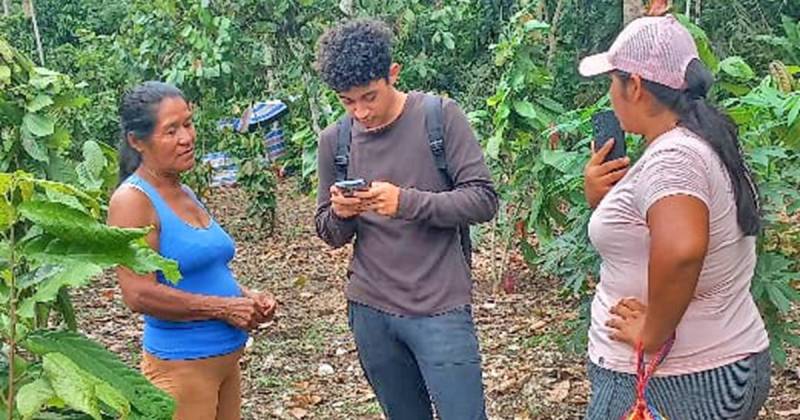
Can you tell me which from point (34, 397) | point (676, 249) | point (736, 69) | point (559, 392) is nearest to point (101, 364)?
point (34, 397)

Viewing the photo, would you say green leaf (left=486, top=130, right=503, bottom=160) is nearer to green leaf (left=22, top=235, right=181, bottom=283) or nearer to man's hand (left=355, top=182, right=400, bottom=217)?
man's hand (left=355, top=182, right=400, bottom=217)

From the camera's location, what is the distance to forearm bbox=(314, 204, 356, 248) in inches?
115

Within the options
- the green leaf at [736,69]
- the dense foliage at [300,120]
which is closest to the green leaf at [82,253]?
the dense foliage at [300,120]

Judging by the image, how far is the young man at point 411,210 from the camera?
2.77 metres

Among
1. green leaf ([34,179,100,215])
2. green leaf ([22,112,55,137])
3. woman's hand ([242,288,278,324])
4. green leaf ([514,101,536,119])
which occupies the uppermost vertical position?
green leaf ([34,179,100,215])

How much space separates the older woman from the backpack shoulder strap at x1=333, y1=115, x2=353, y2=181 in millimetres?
388

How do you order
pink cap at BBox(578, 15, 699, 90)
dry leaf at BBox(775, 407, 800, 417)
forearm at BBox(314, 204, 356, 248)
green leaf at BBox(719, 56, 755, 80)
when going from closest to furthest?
pink cap at BBox(578, 15, 699, 90)
forearm at BBox(314, 204, 356, 248)
green leaf at BBox(719, 56, 755, 80)
dry leaf at BBox(775, 407, 800, 417)

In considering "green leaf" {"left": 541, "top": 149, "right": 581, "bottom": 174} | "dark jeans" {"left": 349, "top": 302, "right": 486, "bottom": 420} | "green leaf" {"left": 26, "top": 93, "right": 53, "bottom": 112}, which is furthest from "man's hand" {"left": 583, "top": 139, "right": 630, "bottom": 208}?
"green leaf" {"left": 26, "top": 93, "right": 53, "bottom": 112}

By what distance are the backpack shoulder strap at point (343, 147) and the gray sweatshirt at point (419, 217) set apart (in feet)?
0.11

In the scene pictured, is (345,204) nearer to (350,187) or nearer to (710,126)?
(350,187)

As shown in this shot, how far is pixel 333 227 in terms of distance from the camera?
295 centimetres

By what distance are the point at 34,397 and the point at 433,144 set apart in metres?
1.63

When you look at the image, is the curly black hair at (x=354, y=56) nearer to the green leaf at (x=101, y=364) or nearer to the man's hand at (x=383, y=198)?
the man's hand at (x=383, y=198)

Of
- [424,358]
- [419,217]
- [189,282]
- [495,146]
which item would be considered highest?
[419,217]
